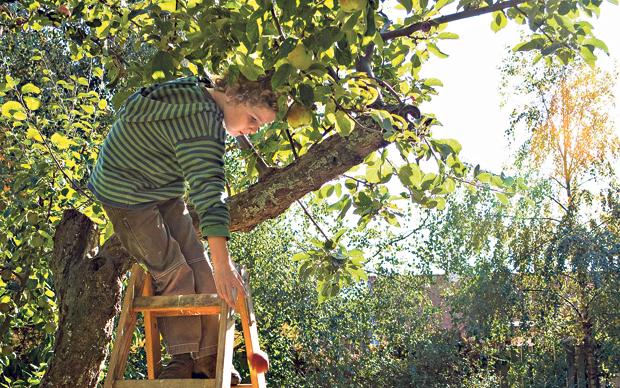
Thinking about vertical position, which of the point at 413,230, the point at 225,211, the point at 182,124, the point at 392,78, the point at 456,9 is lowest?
the point at 225,211

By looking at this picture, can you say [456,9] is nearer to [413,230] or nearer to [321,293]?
[321,293]

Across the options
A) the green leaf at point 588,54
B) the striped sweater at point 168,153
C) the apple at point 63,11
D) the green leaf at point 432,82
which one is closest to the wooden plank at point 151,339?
the striped sweater at point 168,153

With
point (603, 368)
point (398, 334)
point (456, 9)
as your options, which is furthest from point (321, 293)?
point (603, 368)

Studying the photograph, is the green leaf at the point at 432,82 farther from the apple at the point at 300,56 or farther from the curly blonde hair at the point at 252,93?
the apple at the point at 300,56

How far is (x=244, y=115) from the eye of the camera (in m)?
2.22

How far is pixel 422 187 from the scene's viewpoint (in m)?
2.72

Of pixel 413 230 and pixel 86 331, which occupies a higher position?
pixel 413 230

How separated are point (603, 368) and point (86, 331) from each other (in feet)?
29.4

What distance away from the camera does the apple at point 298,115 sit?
89.0 inches

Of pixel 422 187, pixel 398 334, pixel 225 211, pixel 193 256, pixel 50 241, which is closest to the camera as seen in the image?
pixel 225 211

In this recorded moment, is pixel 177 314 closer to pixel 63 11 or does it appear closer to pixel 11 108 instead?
pixel 11 108

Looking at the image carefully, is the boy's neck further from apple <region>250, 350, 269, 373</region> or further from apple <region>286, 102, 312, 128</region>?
apple <region>250, 350, 269, 373</region>

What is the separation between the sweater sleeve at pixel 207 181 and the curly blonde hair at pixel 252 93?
0.20m

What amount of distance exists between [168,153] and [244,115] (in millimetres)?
256
